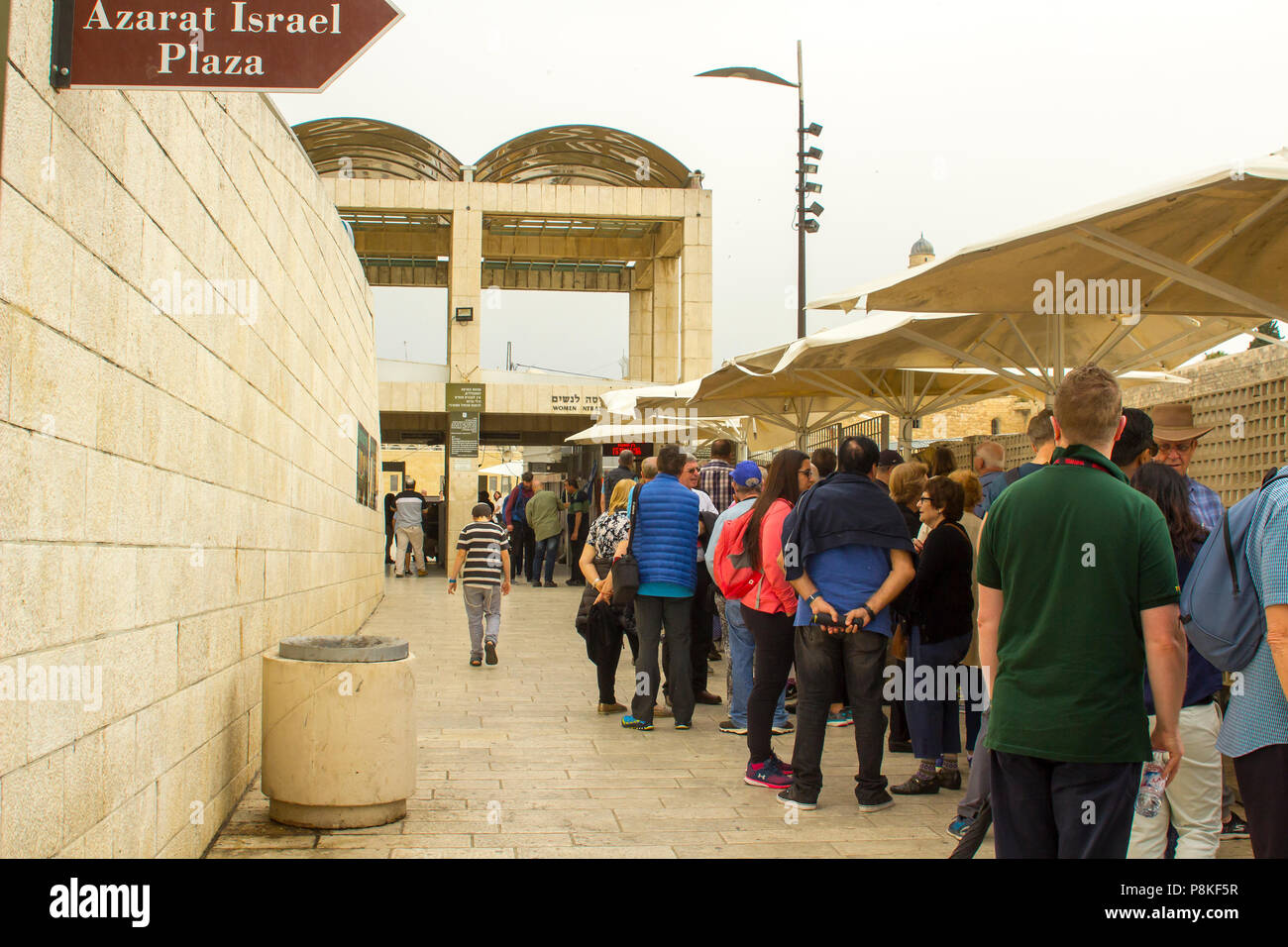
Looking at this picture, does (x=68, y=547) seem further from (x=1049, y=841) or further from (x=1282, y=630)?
(x=1282, y=630)

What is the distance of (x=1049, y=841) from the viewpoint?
→ 330cm

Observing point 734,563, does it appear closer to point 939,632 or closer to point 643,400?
point 939,632

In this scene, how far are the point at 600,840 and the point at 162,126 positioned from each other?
3489 mm

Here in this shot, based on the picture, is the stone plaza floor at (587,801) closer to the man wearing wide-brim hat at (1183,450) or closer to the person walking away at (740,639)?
the person walking away at (740,639)

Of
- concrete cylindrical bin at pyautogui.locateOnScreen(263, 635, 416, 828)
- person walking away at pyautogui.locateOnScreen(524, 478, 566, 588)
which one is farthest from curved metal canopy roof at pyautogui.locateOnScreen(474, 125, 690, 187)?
concrete cylindrical bin at pyautogui.locateOnScreen(263, 635, 416, 828)

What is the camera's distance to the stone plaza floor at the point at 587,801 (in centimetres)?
523

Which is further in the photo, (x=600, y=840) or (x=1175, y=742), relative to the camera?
(x=600, y=840)

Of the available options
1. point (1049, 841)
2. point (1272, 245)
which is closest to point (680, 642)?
point (1272, 245)

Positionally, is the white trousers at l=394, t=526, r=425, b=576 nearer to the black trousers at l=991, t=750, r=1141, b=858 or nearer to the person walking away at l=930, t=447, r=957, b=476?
the person walking away at l=930, t=447, r=957, b=476

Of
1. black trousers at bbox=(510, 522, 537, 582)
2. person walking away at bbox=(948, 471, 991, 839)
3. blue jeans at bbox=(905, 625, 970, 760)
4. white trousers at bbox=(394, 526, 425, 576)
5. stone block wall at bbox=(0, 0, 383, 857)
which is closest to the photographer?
stone block wall at bbox=(0, 0, 383, 857)

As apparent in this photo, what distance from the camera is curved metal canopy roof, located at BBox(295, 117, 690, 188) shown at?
26.5 meters

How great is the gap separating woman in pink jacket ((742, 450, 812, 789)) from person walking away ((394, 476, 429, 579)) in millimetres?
16204

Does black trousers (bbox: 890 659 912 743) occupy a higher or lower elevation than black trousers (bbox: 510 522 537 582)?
lower
